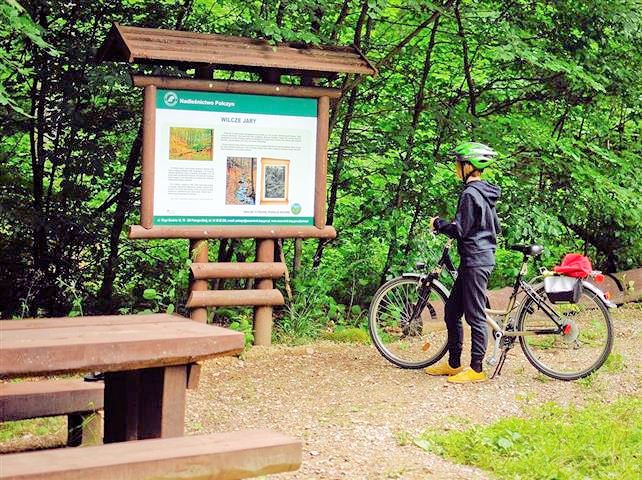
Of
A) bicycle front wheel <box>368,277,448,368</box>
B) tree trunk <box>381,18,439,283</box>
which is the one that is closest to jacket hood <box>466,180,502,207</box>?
bicycle front wheel <box>368,277,448,368</box>

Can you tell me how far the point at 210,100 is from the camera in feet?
26.0

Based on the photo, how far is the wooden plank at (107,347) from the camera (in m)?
3.83

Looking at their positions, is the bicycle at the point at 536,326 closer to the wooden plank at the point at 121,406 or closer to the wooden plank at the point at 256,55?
the wooden plank at the point at 256,55

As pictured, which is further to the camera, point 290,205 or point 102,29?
point 102,29

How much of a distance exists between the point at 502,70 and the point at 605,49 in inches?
44.0

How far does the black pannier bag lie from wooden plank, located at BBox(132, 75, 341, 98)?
8.41 feet

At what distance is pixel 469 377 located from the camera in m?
7.17

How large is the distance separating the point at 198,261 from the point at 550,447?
3.74 m

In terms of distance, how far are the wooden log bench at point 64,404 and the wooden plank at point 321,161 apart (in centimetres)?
340

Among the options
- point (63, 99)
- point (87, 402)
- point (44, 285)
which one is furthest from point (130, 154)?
point (87, 402)

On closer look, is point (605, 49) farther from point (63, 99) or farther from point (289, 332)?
point (63, 99)

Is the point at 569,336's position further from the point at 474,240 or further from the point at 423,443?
the point at 423,443

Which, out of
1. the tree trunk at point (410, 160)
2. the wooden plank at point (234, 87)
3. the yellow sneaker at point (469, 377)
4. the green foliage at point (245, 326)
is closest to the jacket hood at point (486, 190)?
the yellow sneaker at point (469, 377)

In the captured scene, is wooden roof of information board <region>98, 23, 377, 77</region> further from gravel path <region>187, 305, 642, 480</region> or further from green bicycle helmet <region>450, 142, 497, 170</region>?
gravel path <region>187, 305, 642, 480</region>
